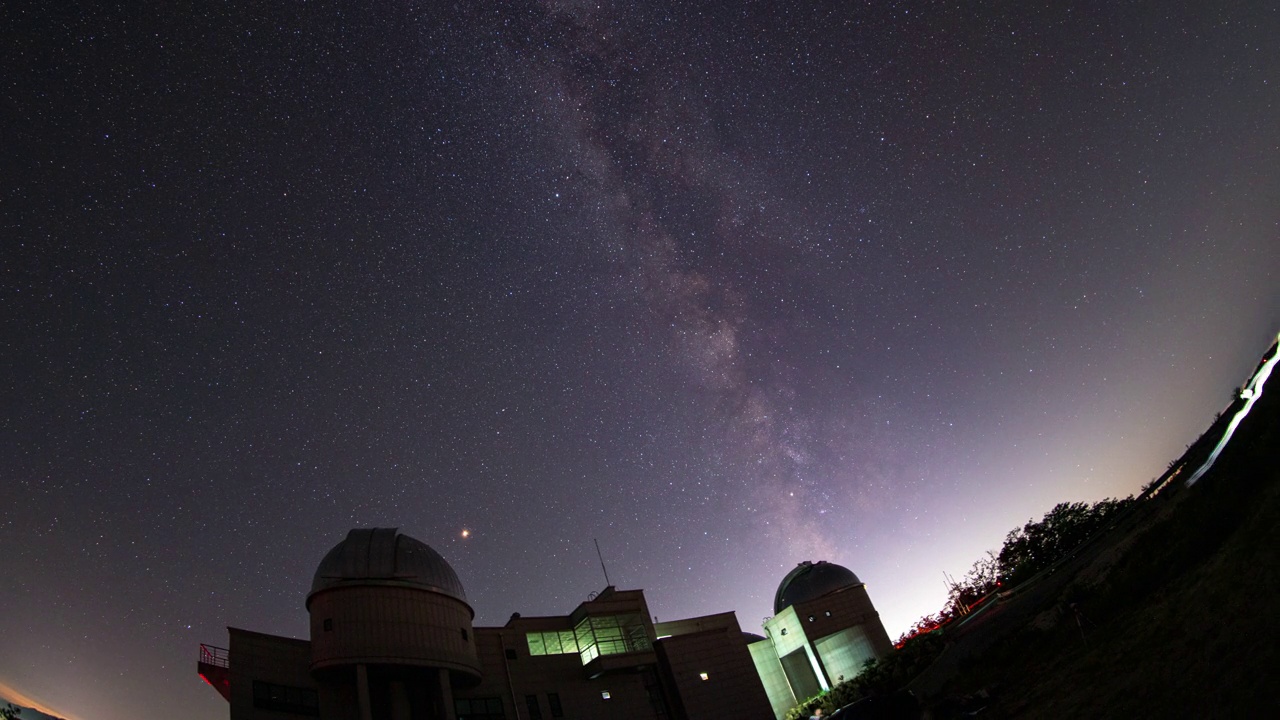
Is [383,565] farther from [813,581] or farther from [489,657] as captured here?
[813,581]

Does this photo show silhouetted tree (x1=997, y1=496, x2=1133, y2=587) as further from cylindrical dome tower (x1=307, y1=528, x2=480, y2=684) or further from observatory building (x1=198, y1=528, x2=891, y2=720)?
cylindrical dome tower (x1=307, y1=528, x2=480, y2=684)

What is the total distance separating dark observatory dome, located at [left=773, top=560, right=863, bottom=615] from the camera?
4872 cm

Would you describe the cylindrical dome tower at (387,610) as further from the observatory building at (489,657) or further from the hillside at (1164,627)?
the hillside at (1164,627)

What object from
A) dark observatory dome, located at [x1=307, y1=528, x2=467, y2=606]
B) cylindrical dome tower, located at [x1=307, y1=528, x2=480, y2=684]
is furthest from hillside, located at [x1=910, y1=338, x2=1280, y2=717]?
dark observatory dome, located at [x1=307, y1=528, x2=467, y2=606]

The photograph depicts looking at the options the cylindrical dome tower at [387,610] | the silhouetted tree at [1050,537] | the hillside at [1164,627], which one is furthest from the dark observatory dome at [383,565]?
the silhouetted tree at [1050,537]

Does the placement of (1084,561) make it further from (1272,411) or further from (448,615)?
(448,615)

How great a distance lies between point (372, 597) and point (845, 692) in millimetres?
21618

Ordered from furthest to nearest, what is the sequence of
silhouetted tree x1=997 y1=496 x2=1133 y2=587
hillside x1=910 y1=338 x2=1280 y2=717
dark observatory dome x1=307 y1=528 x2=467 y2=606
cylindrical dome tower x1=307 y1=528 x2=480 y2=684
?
silhouetted tree x1=997 y1=496 x2=1133 y2=587, dark observatory dome x1=307 y1=528 x2=467 y2=606, cylindrical dome tower x1=307 y1=528 x2=480 y2=684, hillside x1=910 y1=338 x2=1280 y2=717

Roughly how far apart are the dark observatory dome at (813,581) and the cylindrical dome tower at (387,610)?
25192 millimetres

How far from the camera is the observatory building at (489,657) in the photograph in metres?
27.6

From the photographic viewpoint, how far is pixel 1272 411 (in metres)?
25.2

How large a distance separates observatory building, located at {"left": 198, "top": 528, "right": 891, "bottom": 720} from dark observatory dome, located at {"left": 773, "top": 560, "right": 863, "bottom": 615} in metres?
3.03

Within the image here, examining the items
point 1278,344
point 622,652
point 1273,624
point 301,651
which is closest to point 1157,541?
point 1273,624

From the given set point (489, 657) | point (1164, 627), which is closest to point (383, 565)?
point (489, 657)
